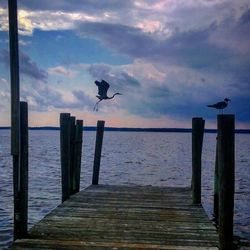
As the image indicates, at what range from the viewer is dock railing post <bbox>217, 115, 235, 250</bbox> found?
219 inches

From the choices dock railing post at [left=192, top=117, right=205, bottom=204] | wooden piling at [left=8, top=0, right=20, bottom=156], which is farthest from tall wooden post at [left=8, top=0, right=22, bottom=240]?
dock railing post at [left=192, top=117, right=205, bottom=204]

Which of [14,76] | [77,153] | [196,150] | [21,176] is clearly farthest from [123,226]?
[77,153]

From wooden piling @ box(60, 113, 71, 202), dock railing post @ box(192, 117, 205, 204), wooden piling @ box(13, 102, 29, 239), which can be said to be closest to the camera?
wooden piling @ box(13, 102, 29, 239)

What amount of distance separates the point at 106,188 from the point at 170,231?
17.7 feet

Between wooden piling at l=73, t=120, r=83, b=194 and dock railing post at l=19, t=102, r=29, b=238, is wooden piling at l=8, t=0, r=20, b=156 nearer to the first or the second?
dock railing post at l=19, t=102, r=29, b=238

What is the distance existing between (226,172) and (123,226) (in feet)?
7.65

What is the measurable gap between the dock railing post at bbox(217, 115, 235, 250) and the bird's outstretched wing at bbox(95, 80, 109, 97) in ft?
22.1

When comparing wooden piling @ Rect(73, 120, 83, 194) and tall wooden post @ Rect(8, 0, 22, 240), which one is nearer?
tall wooden post @ Rect(8, 0, 22, 240)

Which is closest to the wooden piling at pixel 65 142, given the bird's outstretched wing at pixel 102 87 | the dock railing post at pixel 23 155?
the bird's outstretched wing at pixel 102 87

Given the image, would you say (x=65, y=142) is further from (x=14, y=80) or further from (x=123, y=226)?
(x=14, y=80)

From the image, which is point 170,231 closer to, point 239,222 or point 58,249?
point 58,249

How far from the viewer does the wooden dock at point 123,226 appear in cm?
618

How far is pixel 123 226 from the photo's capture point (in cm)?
723

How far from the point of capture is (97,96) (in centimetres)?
1184
